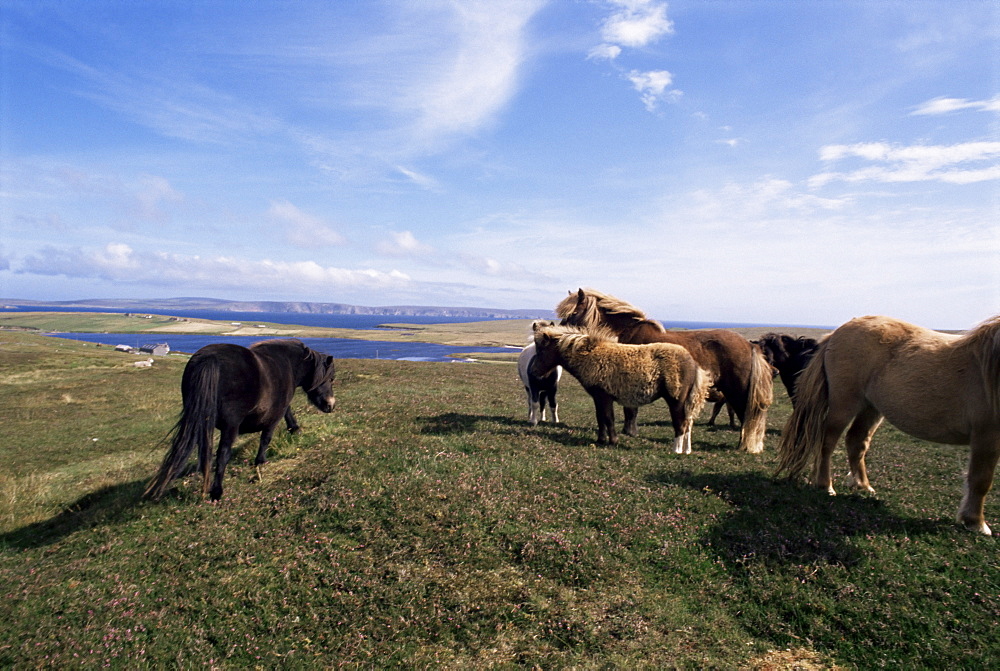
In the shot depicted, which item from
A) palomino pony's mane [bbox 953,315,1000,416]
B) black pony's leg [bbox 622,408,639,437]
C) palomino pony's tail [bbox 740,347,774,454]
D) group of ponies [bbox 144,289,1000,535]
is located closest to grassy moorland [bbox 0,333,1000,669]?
group of ponies [bbox 144,289,1000,535]

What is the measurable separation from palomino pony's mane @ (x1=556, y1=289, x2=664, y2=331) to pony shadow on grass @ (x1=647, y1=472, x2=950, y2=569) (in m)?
5.61

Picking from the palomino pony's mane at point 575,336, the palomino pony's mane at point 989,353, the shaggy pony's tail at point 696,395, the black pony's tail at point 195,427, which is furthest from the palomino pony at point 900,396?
the black pony's tail at point 195,427

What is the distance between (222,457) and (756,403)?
1220cm

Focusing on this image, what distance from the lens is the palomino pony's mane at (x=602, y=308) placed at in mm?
12820

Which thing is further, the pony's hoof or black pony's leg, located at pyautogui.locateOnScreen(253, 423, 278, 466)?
black pony's leg, located at pyautogui.locateOnScreen(253, 423, 278, 466)

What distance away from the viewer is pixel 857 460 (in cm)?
834

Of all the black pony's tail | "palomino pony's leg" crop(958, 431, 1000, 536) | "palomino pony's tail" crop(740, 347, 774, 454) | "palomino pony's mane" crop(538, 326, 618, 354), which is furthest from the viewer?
"palomino pony's mane" crop(538, 326, 618, 354)

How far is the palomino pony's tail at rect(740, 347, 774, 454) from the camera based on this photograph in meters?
11.5

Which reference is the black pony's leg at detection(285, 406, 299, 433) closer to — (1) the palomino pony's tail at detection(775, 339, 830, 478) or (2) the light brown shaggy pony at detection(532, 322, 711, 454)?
(2) the light brown shaggy pony at detection(532, 322, 711, 454)

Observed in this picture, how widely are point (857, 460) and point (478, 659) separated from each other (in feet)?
25.3

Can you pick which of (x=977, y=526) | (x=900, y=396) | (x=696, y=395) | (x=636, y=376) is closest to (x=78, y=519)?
(x=636, y=376)

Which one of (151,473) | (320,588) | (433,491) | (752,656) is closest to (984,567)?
(752,656)

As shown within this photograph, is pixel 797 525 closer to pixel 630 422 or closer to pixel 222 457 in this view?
pixel 630 422

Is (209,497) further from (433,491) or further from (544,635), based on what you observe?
(544,635)
